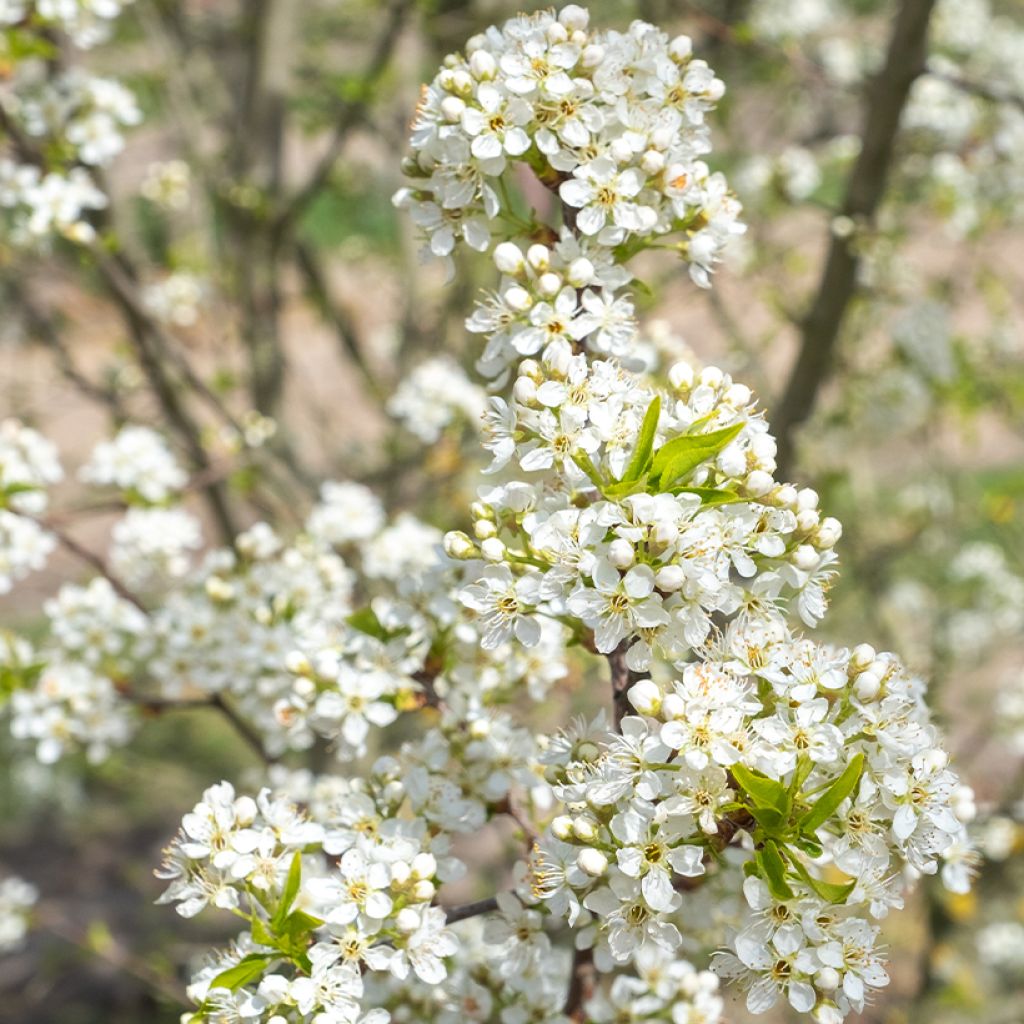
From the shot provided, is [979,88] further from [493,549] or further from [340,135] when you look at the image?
[340,135]

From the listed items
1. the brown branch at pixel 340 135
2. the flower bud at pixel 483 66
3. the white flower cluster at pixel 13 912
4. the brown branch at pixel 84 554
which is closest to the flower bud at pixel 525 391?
the flower bud at pixel 483 66

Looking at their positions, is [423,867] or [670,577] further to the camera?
[423,867]

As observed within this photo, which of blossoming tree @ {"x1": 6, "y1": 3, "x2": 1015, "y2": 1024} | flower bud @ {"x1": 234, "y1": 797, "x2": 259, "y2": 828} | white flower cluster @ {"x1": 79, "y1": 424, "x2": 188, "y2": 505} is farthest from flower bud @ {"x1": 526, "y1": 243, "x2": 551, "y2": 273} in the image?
white flower cluster @ {"x1": 79, "y1": 424, "x2": 188, "y2": 505}

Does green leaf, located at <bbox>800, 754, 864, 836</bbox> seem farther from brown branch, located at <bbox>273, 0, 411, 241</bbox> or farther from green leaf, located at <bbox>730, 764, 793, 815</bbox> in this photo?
brown branch, located at <bbox>273, 0, 411, 241</bbox>

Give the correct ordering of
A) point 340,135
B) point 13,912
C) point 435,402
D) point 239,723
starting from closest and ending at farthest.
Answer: point 239,723 < point 435,402 < point 13,912 < point 340,135

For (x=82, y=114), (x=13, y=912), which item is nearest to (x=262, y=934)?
(x=82, y=114)

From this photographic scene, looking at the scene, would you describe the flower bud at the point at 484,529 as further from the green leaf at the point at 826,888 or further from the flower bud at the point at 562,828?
the green leaf at the point at 826,888

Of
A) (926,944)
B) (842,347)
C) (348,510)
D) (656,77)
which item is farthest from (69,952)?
(656,77)
